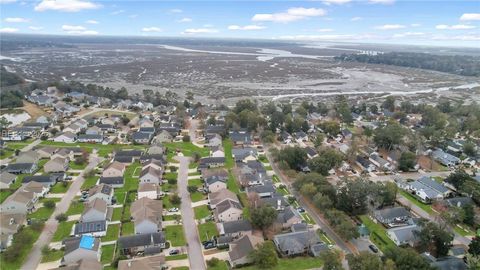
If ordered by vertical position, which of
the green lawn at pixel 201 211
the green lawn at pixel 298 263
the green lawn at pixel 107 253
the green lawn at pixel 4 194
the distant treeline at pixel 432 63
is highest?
the distant treeline at pixel 432 63

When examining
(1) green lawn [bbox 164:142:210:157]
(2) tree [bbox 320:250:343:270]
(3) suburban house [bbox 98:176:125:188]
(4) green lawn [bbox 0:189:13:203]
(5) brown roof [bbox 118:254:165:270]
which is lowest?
(4) green lawn [bbox 0:189:13:203]

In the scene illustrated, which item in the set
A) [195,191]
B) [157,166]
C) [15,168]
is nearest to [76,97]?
[15,168]

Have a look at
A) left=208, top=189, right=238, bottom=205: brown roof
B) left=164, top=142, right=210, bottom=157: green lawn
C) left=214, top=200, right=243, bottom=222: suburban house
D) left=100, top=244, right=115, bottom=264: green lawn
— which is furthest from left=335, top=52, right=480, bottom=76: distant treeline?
left=100, top=244, right=115, bottom=264: green lawn

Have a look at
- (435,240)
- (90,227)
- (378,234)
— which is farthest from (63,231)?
(435,240)

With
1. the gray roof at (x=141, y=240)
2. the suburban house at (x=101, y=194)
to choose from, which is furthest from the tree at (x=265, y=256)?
the suburban house at (x=101, y=194)

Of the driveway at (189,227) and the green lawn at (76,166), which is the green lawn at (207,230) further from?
the green lawn at (76,166)

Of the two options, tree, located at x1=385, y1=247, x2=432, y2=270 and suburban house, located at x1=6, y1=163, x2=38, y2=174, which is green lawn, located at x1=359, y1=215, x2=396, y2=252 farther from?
suburban house, located at x1=6, y1=163, x2=38, y2=174

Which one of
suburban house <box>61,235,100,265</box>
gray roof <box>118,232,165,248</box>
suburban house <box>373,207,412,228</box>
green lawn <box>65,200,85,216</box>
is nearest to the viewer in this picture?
suburban house <box>61,235,100,265</box>
